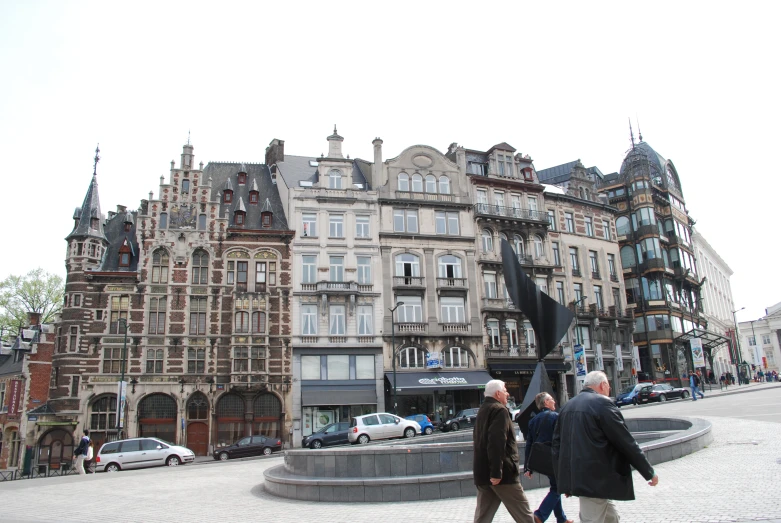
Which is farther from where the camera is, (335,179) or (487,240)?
(487,240)

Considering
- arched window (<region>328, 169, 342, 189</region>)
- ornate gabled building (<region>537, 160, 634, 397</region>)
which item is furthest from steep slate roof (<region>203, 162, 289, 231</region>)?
ornate gabled building (<region>537, 160, 634, 397</region>)

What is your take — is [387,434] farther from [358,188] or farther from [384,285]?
[358,188]

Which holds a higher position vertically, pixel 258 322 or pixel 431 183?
pixel 431 183

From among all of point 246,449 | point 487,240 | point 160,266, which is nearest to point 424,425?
point 246,449

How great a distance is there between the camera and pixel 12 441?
4484 cm

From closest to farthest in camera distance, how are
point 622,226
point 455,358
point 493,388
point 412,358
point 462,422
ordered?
point 493,388, point 462,422, point 412,358, point 455,358, point 622,226

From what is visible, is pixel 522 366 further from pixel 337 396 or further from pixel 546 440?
pixel 546 440

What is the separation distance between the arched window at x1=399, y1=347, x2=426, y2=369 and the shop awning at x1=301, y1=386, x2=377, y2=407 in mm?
2992

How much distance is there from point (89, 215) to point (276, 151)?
1416 centimetres

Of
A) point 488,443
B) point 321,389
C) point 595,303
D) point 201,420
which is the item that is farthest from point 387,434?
point 595,303

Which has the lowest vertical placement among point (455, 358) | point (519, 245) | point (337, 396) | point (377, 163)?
point (337, 396)

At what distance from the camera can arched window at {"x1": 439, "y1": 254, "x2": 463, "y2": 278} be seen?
147ft

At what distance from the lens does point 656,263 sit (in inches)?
2207

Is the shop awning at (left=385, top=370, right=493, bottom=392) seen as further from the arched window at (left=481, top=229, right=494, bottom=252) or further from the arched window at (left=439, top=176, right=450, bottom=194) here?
the arched window at (left=439, top=176, right=450, bottom=194)
